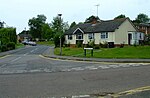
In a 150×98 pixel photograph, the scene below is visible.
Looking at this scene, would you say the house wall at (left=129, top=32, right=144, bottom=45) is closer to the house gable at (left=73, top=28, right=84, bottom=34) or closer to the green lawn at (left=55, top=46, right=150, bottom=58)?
the house gable at (left=73, top=28, right=84, bottom=34)

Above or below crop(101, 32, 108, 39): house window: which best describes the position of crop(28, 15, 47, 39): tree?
above

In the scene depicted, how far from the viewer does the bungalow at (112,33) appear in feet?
181

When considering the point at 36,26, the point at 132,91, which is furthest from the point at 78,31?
the point at 36,26

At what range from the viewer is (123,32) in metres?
55.9

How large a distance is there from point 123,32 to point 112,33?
2.33 metres

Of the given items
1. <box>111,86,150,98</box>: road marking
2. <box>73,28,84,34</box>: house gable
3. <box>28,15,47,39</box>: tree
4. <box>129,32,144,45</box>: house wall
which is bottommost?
<box>111,86,150,98</box>: road marking

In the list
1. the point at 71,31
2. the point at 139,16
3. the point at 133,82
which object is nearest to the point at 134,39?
the point at 71,31

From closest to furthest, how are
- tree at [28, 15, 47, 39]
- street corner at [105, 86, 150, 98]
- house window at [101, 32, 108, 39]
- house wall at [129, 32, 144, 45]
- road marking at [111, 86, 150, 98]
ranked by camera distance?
street corner at [105, 86, 150, 98] → road marking at [111, 86, 150, 98] → house window at [101, 32, 108, 39] → house wall at [129, 32, 144, 45] → tree at [28, 15, 47, 39]

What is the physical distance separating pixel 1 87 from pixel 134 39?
161 feet

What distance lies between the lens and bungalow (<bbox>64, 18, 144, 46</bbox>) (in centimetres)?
5506

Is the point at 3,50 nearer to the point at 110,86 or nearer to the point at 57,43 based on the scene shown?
the point at 57,43

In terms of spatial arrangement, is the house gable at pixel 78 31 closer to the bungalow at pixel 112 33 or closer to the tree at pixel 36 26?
the bungalow at pixel 112 33

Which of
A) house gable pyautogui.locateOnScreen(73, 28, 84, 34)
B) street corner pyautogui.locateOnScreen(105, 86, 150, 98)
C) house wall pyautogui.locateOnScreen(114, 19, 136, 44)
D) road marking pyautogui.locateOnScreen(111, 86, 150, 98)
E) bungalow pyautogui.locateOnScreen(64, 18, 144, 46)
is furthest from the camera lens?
house gable pyautogui.locateOnScreen(73, 28, 84, 34)

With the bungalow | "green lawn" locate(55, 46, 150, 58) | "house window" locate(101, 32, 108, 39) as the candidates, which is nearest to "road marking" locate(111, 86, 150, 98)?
"green lawn" locate(55, 46, 150, 58)
